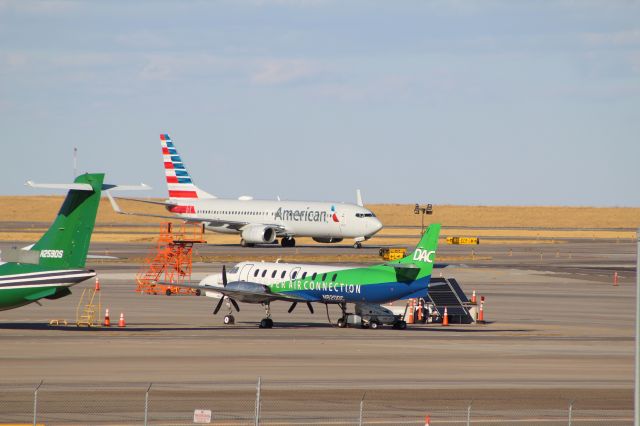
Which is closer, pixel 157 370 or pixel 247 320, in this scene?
pixel 157 370

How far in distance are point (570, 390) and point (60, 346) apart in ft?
60.3

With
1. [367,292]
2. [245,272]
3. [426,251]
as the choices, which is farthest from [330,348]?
[245,272]

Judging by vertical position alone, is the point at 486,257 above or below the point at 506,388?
above

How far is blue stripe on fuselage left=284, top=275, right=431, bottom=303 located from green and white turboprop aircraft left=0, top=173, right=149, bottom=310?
11.6m

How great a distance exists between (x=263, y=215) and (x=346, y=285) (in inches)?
2807

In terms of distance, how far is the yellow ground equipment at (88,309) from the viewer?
173 feet

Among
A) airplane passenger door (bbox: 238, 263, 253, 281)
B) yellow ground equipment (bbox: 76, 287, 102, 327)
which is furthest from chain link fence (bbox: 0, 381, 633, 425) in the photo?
airplane passenger door (bbox: 238, 263, 253, 281)

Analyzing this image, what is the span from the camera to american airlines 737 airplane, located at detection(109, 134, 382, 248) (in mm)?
118562

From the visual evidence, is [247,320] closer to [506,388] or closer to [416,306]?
[416,306]

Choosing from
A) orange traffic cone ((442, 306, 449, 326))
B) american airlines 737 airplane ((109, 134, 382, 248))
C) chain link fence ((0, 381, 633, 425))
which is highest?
american airlines 737 airplane ((109, 134, 382, 248))

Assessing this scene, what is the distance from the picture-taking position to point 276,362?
40.1m

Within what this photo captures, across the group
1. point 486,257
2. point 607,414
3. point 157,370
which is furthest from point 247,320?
point 486,257

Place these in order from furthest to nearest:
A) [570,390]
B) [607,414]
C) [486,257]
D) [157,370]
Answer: [486,257]
[157,370]
[570,390]
[607,414]

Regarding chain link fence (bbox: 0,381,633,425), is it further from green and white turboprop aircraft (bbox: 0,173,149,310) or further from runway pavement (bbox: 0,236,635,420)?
green and white turboprop aircraft (bbox: 0,173,149,310)
